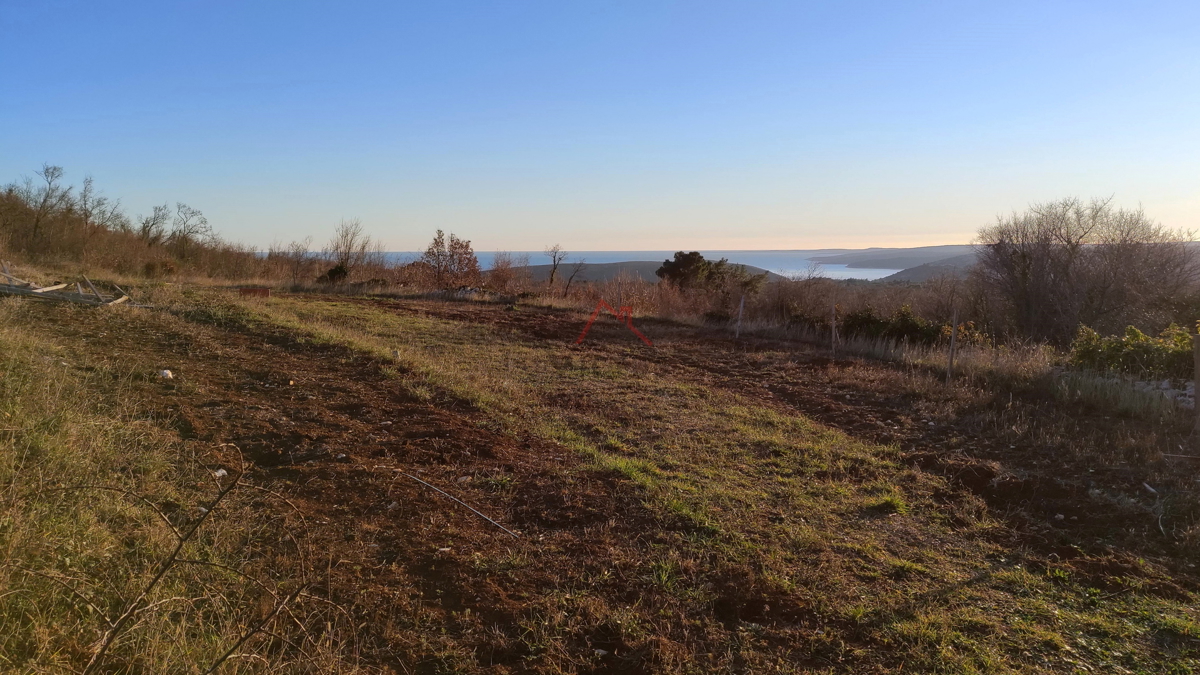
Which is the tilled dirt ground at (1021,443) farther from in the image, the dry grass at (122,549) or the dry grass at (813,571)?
the dry grass at (122,549)

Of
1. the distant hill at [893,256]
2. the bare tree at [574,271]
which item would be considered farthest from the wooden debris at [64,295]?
the distant hill at [893,256]

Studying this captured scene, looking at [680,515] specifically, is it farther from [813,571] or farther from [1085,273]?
[1085,273]

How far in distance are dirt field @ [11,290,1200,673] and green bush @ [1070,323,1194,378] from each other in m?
1.57

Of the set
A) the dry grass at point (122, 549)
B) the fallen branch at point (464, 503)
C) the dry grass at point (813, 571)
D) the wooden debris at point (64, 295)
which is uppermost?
the wooden debris at point (64, 295)

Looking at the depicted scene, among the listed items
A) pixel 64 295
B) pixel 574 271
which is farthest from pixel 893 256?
pixel 64 295

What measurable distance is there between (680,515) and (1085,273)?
2372 centimetres

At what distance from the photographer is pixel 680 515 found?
4.50m

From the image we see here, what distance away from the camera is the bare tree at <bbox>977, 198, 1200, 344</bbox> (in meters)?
21.0

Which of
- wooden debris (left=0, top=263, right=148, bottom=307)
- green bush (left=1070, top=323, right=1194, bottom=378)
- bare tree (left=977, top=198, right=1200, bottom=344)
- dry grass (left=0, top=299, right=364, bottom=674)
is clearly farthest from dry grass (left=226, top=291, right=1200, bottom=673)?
bare tree (left=977, top=198, right=1200, bottom=344)

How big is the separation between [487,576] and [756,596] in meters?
1.50

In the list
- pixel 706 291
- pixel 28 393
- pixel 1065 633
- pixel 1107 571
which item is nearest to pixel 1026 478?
pixel 1107 571

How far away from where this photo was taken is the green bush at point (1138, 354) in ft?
28.0

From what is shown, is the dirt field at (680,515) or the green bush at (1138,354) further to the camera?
the green bush at (1138,354)

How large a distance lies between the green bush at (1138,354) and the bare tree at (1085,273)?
12.9m
